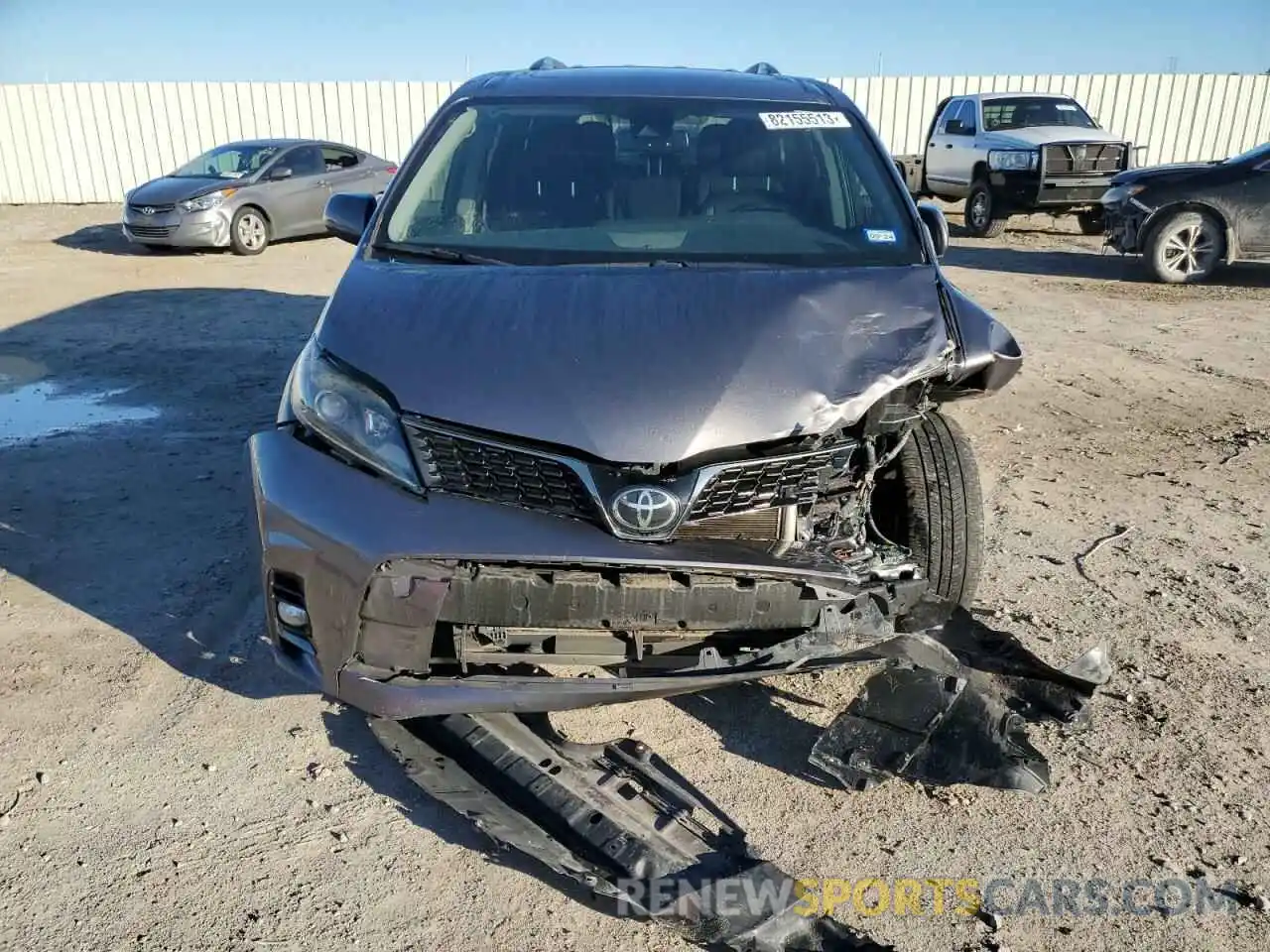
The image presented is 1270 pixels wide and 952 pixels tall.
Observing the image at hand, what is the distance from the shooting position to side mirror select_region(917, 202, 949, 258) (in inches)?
134

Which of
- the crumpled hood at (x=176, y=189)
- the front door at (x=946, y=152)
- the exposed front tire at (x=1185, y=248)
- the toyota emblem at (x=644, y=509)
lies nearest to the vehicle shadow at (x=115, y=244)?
the crumpled hood at (x=176, y=189)

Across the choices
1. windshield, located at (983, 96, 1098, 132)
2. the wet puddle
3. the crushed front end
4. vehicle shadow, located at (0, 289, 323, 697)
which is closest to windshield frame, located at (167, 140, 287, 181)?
vehicle shadow, located at (0, 289, 323, 697)

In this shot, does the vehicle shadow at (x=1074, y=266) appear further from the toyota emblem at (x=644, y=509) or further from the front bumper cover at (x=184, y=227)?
the toyota emblem at (x=644, y=509)

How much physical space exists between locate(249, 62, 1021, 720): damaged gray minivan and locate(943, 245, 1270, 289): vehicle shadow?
8891mm

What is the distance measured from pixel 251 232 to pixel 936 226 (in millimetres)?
11451

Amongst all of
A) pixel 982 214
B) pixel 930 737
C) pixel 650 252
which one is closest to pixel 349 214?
pixel 650 252

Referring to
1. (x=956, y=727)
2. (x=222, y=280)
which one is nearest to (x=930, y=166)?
(x=222, y=280)

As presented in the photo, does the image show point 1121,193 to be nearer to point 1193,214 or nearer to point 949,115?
point 1193,214

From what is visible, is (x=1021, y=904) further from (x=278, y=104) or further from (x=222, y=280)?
(x=278, y=104)

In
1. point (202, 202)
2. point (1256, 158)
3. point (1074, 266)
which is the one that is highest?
→ point (1256, 158)

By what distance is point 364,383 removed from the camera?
2475 millimetres

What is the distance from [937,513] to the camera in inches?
116

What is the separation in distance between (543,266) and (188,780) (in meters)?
1.76

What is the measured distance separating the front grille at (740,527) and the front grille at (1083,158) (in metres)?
11.9
